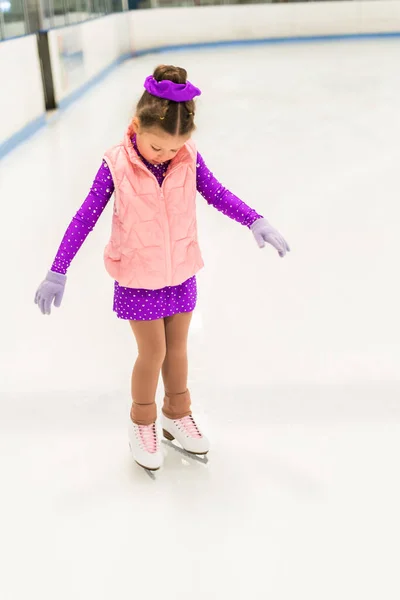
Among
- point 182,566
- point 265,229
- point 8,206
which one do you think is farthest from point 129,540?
point 8,206

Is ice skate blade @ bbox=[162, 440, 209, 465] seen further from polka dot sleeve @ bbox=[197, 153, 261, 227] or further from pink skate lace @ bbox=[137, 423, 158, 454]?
polka dot sleeve @ bbox=[197, 153, 261, 227]

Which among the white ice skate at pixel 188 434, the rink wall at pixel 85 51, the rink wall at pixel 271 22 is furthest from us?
the rink wall at pixel 271 22

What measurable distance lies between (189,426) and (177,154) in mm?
625

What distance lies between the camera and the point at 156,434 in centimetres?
137

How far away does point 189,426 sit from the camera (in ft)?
4.58

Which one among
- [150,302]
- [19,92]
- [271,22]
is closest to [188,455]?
[150,302]

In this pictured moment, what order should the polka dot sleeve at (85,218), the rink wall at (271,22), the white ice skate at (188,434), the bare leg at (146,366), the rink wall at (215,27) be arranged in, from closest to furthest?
the polka dot sleeve at (85,218) < the bare leg at (146,366) < the white ice skate at (188,434) < the rink wall at (215,27) < the rink wall at (271,22)

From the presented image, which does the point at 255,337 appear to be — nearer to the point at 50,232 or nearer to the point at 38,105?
the point at 50,232

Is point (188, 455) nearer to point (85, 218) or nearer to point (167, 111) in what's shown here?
point (85, 218)

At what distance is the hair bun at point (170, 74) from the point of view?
40.9 inches

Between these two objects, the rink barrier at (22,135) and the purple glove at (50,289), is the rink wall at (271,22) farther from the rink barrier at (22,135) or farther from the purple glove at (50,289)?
the purple glove at (50,289)

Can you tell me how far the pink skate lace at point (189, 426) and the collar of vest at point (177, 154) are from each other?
606 millimetres

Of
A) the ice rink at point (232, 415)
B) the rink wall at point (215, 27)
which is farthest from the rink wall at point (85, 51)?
the ice rink at point (232, 415)

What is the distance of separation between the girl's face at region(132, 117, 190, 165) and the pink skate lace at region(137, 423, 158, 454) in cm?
61
